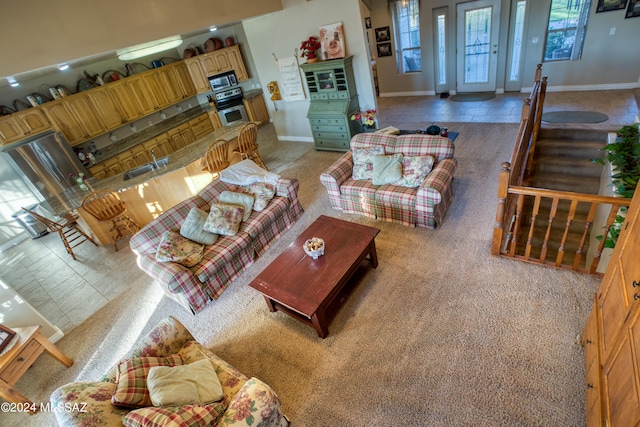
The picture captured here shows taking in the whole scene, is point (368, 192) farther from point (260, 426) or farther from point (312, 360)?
point (260, 426)

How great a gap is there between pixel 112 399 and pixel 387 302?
81.1 inches

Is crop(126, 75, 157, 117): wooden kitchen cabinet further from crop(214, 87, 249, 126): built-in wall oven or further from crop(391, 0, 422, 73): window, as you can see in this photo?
crop(391, 0, 422, 73): window

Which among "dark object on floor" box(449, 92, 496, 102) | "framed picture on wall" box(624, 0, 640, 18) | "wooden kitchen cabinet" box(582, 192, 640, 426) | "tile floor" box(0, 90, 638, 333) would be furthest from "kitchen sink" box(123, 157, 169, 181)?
"framed picture on wall" box(624, 0, 640, 18)

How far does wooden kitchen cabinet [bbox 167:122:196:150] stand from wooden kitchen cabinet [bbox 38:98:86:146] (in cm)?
163

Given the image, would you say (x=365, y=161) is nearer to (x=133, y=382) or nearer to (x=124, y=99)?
(x=133, y=382)

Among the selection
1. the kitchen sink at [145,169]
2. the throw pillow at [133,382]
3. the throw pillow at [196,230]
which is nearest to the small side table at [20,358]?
the throw pillow at [133,382]

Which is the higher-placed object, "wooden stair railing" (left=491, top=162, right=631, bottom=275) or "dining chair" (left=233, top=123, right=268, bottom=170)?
"dining chair" (left=233, top=123, right=268, bottom=170)

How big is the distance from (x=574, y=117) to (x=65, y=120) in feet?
29.1

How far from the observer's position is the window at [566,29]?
5.61 metres

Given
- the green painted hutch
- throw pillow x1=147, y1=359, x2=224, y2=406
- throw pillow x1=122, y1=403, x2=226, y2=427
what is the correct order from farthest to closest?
the green painted hutch
throw pillow x1=147, y1=359, x2=224, y2=406
throw pillow x1=122, y1=403, x2=226, y2=427

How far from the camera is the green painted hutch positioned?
5.25 m

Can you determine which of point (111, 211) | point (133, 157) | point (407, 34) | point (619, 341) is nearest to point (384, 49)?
point (407, 34)

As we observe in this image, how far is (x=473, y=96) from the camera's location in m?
7.18

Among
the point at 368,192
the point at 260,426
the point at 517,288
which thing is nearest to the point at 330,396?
the point at 260,426
